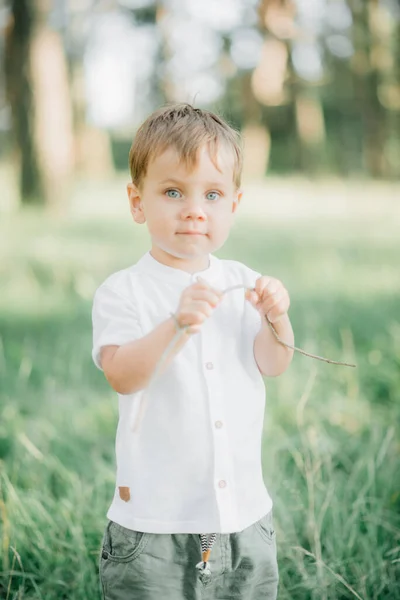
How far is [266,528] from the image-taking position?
1708 mm

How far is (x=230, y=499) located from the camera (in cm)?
158

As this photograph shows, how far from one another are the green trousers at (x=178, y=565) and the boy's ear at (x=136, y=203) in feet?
2.08

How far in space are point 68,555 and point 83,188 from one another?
47.5 feet

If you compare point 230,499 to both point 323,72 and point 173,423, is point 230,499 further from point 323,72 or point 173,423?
point 323,72

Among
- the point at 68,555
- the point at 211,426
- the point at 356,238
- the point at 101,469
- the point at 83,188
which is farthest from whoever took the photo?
the point at 83,188

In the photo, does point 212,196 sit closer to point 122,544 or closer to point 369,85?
point 122,544

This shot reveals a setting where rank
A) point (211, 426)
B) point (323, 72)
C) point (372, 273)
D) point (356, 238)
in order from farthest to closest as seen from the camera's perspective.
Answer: point (323, 72) < point (356, 238) < point (372, 273) < point (211, 426)

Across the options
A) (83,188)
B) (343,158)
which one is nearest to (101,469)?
(83,188)

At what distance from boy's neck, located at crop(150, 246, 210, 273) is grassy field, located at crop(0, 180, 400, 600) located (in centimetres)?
60

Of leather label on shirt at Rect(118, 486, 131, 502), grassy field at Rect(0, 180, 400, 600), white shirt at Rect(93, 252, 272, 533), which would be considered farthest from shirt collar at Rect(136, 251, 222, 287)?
grassy field at Rect(0, 180, 400, 600)

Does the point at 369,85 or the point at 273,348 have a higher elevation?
the point at 369,85

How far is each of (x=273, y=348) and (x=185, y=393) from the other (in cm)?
20

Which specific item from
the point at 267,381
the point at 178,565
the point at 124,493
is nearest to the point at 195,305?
the point at 124,493

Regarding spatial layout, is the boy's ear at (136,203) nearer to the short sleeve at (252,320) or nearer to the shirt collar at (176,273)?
the shirt collar at (176,273)
